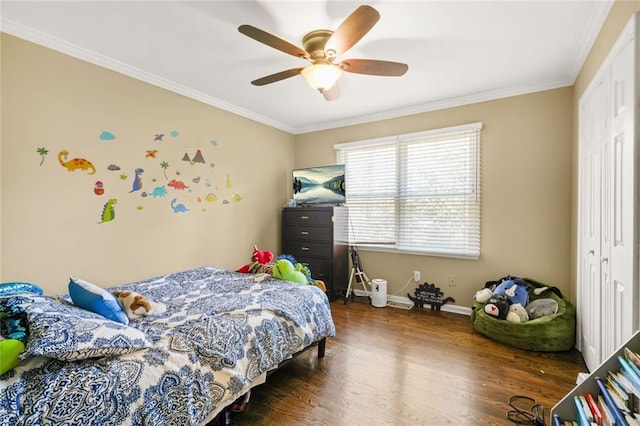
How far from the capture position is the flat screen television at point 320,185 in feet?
13.4

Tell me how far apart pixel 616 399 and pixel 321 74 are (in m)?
2.28

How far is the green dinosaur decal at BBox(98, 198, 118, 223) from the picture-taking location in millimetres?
2580

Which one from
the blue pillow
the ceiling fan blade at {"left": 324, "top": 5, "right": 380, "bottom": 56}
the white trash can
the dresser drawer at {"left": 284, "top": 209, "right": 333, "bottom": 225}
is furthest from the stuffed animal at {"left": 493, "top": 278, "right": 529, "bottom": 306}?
the blue pillow

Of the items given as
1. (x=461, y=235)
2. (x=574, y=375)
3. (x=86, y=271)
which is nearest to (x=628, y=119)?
(x=574, y=375)

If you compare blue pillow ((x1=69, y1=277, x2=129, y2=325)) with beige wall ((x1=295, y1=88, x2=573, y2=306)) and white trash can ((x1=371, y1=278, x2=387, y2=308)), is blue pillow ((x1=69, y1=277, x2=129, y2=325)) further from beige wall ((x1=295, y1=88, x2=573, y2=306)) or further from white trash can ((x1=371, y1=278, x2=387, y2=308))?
beige wall ((x1=295, y1=88, x2=573, y2=306))

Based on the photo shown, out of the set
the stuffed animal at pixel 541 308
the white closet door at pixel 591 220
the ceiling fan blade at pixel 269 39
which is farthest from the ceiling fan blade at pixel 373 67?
the stuffed animal at pixel 541 308

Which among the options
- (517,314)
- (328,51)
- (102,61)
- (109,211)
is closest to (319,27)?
(328,51)

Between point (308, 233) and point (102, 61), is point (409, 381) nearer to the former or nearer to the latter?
point (308, 233)

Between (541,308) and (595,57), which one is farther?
(541,308)

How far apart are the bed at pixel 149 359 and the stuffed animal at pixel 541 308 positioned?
2319 millimetres

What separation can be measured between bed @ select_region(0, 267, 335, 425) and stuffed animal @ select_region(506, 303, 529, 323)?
203cm

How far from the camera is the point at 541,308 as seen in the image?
284 cm

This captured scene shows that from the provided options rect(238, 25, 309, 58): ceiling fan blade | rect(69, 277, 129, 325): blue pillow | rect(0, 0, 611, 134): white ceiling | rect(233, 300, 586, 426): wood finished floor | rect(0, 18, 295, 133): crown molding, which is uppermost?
rect(0, 0, 611, 134): white ceiling

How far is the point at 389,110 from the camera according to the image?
393 cm
